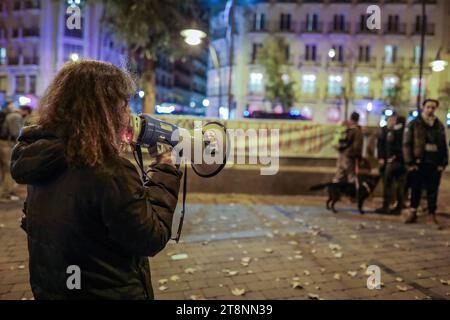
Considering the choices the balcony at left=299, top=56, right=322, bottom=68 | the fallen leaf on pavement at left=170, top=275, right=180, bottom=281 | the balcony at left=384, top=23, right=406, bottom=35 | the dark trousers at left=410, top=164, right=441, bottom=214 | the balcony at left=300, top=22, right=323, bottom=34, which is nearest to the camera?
the fallen leaf on pavement at left=170, top=275, right=180, bottom=281

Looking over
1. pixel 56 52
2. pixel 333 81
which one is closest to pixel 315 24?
pixel 333 81

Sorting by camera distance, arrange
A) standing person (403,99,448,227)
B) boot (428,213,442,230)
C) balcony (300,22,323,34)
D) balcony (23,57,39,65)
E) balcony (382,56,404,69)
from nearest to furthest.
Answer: boot (428,213,442,230) < standing person (403,99,448,227) < balcony (382,56,404,69) < balcony (300,22,323,34) < balcony (23,57,39,65)

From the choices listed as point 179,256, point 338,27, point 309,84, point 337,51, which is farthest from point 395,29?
point 179,256

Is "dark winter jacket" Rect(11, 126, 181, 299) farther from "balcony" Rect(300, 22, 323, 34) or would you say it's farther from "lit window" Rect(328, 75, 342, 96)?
"balcony" Rect(300, 22, 323, 34)

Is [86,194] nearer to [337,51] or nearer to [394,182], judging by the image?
[394,182]

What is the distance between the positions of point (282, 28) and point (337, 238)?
47.7 metres

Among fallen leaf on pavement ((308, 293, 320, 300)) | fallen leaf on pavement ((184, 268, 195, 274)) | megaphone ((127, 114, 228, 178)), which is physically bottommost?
fallen leaf on pavement ((308, 293, 320, 300))

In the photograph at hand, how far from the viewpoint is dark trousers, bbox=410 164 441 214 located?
286 inches

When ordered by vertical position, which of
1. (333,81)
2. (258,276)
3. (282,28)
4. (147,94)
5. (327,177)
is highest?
(282,28)

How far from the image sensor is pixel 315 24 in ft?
165

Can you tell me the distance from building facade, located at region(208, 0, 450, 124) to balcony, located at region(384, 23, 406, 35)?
0.35ft

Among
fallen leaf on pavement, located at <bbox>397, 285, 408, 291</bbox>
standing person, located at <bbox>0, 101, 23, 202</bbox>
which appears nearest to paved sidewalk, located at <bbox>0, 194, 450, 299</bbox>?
fallen leaf on pavement, located at <bbox>397, 285, 408, 291</bbox>

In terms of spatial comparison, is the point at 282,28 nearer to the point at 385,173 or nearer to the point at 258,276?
the point at 385,173

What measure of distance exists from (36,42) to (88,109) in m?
54.2
